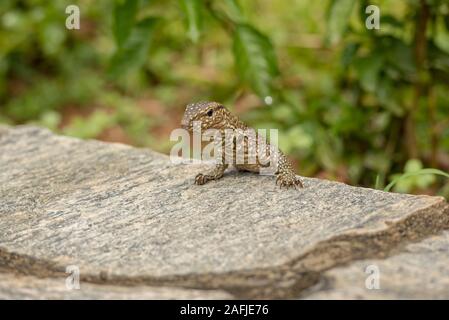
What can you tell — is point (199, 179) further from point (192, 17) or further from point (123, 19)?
point (123, 19)

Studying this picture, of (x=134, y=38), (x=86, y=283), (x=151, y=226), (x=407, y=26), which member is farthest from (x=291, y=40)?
(x=86, y=283)

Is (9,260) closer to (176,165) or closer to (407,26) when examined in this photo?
(176,165)

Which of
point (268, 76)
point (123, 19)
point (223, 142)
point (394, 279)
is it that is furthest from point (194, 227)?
point (123, 19)

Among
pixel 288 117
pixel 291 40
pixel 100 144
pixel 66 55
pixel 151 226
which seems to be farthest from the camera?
pixel 66 55

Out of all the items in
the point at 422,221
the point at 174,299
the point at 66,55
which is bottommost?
the point at 174,299

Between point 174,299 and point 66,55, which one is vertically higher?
point 66,55

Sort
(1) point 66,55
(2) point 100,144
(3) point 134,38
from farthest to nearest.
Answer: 1. (1) point 66,55
2. (3) point 134,38
3. (2) point 100,144

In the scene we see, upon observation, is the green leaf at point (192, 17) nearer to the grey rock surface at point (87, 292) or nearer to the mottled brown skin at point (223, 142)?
the mottled brown skin at point (223, 142)
